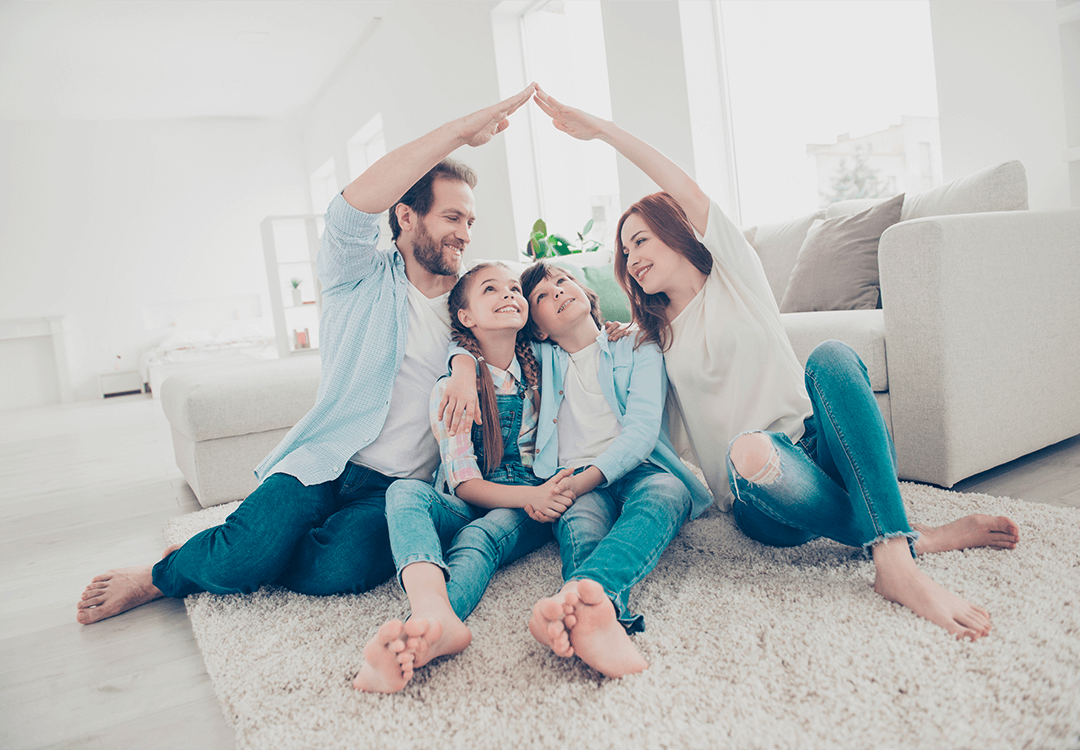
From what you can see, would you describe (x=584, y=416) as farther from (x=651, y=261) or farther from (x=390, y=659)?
(x=390, y=659)

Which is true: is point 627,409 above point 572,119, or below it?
below

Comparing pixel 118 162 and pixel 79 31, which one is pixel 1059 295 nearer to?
pixel 79 31

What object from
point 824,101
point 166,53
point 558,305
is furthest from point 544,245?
point 166,53

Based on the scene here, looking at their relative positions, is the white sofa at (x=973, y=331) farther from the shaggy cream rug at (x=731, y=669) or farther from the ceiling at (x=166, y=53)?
the ceiling at (x=166, y=53)

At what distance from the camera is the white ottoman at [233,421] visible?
218 centimetres

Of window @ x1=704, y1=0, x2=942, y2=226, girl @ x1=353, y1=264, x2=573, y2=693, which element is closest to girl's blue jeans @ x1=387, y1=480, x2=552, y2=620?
girl @ x1=353, y1=264, x2=573, y2=693

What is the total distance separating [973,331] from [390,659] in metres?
1.43

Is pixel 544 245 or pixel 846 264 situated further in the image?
pixel 544 245

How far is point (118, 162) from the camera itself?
8297 mm

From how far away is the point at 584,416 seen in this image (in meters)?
1.42

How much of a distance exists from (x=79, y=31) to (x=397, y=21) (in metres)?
2.55

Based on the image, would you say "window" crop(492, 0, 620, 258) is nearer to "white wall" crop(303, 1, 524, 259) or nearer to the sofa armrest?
"white wall" crop(303, 1, 524, 259)

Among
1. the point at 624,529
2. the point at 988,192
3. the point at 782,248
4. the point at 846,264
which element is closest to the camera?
the point at 624,529

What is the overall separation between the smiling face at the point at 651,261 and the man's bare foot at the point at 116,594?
114 cm
